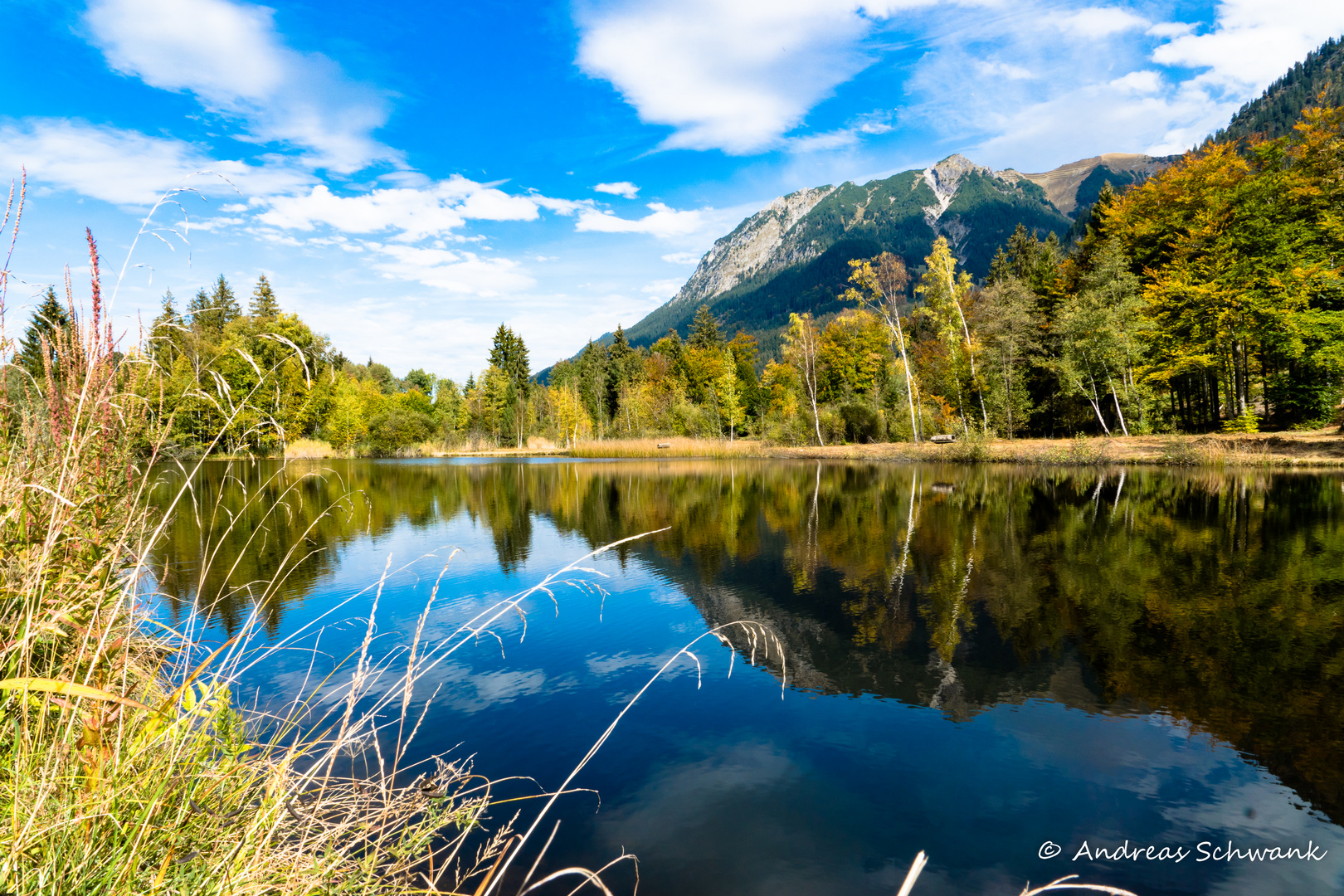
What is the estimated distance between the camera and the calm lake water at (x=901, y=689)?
422cm

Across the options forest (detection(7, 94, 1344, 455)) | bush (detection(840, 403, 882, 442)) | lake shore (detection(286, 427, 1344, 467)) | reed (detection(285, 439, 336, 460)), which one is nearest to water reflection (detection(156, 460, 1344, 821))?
lake shore (detection(286, 427, 1344, 467))

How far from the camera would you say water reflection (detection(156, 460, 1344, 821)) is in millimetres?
6203

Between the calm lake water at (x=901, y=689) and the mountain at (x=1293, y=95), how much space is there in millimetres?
127450

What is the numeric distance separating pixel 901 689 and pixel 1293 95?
179566 mm

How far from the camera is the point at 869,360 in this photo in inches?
2000

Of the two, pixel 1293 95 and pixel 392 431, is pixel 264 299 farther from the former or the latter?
pixel 1293 95

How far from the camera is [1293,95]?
393 ft

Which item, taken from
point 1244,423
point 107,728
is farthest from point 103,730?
point 1244,423

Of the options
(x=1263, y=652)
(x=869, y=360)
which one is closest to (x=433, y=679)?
(x=1263, y=652)

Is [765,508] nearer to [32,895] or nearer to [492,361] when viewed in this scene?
[32,895]

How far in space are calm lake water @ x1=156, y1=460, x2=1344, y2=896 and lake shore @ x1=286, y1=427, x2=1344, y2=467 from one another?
43.3 ft

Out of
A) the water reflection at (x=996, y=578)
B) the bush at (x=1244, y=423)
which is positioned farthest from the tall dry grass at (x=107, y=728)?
the bush at (x=1244, y=423)

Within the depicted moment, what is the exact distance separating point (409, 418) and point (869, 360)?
4569cm

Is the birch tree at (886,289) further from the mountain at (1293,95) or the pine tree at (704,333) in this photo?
the mountain at (1293,95)
